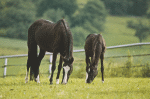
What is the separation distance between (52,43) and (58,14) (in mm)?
37713

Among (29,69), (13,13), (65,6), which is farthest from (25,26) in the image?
(29,69)

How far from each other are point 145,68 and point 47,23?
191 inches

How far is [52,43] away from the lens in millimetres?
5727

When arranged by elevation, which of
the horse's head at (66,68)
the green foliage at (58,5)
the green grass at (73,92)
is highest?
the green foliage at (58,5)

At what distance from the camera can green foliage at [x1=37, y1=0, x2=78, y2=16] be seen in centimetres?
4541

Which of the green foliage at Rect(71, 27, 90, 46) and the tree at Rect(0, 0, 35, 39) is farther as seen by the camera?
the green foliage at Rect(71, 27, 90, 46)

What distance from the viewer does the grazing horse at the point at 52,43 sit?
16.4 feet

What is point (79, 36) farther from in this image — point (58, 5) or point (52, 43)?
point (52, 43)

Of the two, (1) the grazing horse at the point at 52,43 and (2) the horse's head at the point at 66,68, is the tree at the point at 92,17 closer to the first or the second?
(1) the grazing horse at the point at 52,43

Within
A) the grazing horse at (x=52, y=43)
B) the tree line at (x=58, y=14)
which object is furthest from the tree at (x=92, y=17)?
the grazing horse at (x=52, y=43)

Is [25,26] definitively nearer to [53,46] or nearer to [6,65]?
[6,65]

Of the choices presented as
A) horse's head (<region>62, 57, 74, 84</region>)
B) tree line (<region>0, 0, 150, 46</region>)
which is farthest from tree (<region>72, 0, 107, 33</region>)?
horse's head (<region>62, 57, 74, 84</region>)

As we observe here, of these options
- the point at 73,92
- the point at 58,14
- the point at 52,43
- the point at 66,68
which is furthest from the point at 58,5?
the point at 73,92

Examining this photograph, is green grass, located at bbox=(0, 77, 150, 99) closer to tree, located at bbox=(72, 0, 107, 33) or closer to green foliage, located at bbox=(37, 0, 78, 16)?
tree, located at bbox=(72, 0, 107, 33)
